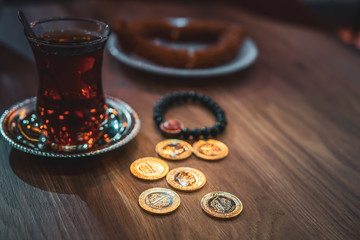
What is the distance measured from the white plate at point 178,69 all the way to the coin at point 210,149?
27 cm

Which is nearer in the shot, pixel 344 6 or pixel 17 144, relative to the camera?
pixel 17 144

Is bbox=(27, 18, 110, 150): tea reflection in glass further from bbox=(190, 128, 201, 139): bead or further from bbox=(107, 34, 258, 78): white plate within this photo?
bbox=(107, 34, 258, 78): white plate

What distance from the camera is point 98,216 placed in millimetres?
543

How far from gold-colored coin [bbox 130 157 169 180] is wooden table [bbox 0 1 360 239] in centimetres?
1

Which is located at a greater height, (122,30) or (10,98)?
(122,30)

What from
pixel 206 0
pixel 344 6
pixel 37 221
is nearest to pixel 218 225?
pixel 37 221

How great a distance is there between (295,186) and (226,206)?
14 centimetres

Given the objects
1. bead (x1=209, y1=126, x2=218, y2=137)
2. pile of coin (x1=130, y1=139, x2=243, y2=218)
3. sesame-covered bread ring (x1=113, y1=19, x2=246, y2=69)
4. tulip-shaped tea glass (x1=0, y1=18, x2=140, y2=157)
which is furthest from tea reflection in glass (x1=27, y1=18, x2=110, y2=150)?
sesame-covered bread ring (x1=113, y1=19, x2=246, y2=69)

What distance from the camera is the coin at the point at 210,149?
0.69 m

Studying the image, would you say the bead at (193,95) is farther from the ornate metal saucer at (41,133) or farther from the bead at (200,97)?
the ornate metal saucer at (41,133)

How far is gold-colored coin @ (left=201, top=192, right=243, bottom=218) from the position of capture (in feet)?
1.83

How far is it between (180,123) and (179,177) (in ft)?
0.56

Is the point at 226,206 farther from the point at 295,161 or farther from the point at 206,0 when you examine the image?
the point at 206,0

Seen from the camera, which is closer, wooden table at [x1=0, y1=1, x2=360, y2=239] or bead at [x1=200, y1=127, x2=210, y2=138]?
wooden table at [x1=0, y1=1, x2=360, y2=239]
